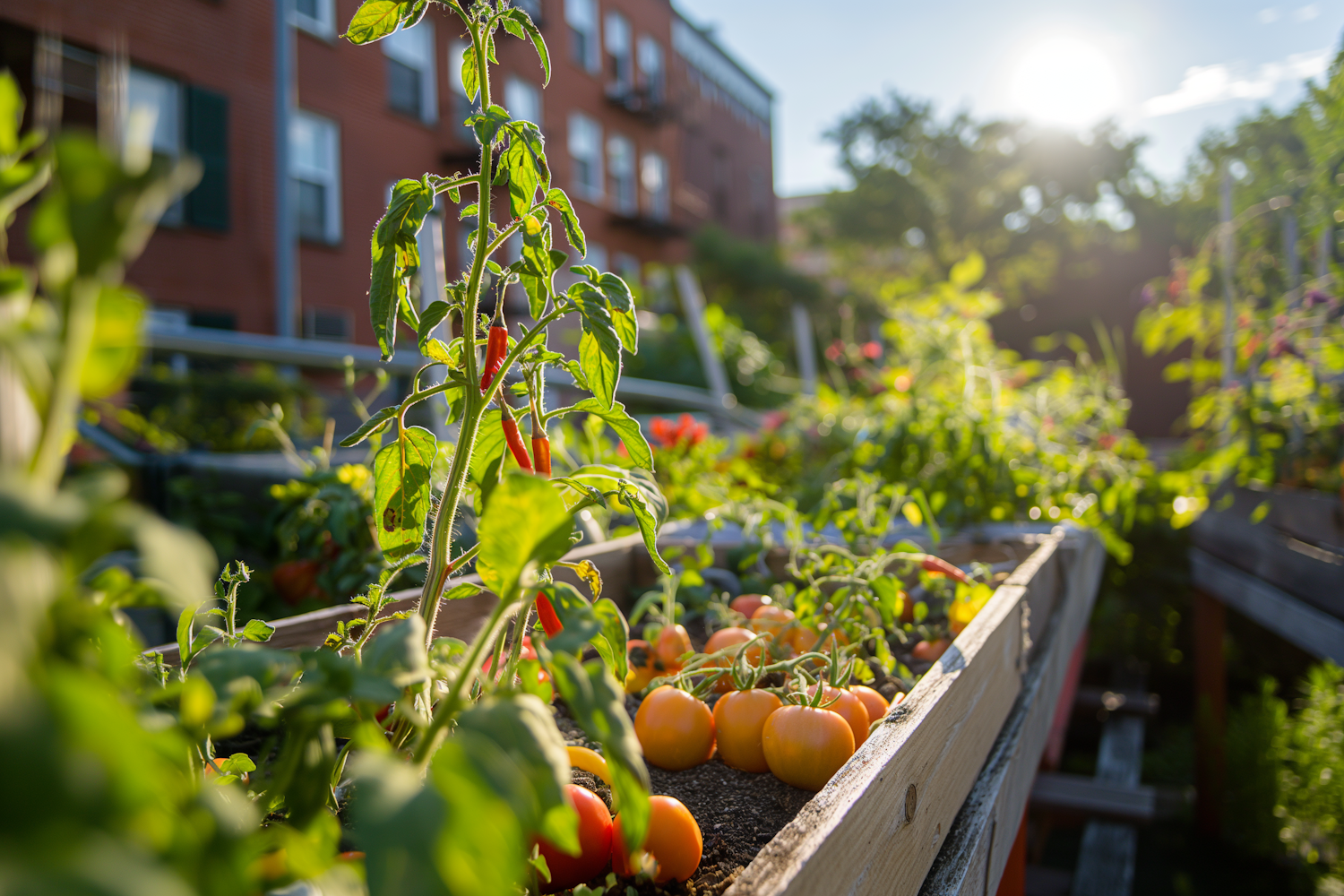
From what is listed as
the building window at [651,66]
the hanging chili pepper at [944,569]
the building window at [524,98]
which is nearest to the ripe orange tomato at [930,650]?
the hanging chili pepper at [944,569]

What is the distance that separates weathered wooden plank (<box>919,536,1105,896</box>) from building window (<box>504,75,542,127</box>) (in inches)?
457

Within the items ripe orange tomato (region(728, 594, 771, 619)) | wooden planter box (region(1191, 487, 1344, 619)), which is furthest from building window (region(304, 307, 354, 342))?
ripe orange tomato (region(728, 594, 771, 619))

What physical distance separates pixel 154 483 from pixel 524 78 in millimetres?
11585

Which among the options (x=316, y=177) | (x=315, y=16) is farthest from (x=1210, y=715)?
(x=315, y=16)

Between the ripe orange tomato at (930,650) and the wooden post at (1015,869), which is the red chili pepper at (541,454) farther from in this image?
the wooden post at (1015,869)

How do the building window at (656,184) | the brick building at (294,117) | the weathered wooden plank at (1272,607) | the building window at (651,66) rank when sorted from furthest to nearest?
the building window at (656,184) → the building window at (651,66) → the brick building at (294,117) → the weathered wooden plank at (1272,607)

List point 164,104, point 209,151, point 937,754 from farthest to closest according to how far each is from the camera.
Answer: point 209,151 < point 164,104 < point 937,754

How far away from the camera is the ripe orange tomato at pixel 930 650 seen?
1.41m

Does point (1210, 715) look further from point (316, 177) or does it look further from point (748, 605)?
point (316, 177)

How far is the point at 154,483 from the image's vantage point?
2.16 metres

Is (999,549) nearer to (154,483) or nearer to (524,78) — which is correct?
(154,483)

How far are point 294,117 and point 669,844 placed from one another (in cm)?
966

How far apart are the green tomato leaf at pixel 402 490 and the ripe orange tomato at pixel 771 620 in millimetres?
706

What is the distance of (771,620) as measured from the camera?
4.29 ft
